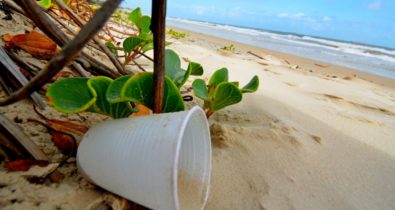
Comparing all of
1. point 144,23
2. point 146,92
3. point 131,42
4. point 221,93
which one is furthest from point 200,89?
point 144,23

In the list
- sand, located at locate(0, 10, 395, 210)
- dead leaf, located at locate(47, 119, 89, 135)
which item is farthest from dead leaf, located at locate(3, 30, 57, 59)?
dead leaf, located at locate(47, 119, 89, 135)

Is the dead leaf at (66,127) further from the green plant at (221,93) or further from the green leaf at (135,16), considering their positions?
the green leaf at (135,16)

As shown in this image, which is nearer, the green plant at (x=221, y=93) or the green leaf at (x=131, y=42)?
the green plant at (x=221, y=93)

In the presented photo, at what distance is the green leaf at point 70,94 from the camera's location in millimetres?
663

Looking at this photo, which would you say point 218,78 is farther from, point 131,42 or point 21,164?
point 21,164

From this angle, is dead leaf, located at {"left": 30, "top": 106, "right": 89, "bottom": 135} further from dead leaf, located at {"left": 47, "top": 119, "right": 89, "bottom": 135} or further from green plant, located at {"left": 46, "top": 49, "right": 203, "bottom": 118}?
green plant, located at {"left": 46, "top": 49, "right": 203, "bottom": 118}

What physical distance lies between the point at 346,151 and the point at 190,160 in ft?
2.25

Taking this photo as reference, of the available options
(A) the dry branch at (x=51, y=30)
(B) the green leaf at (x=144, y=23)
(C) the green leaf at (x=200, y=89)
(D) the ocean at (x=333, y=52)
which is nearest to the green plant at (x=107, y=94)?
(A) the dry branch at (x=51, y=30)

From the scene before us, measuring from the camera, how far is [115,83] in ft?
2.34

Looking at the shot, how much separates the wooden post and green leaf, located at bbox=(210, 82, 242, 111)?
0.26 m

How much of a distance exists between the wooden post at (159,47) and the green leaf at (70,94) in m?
0.15

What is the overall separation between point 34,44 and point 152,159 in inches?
34.5

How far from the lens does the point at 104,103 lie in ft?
2.40

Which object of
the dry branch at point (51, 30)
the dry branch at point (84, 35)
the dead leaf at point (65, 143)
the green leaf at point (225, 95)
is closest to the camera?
the dry branch at point (84, 35)
